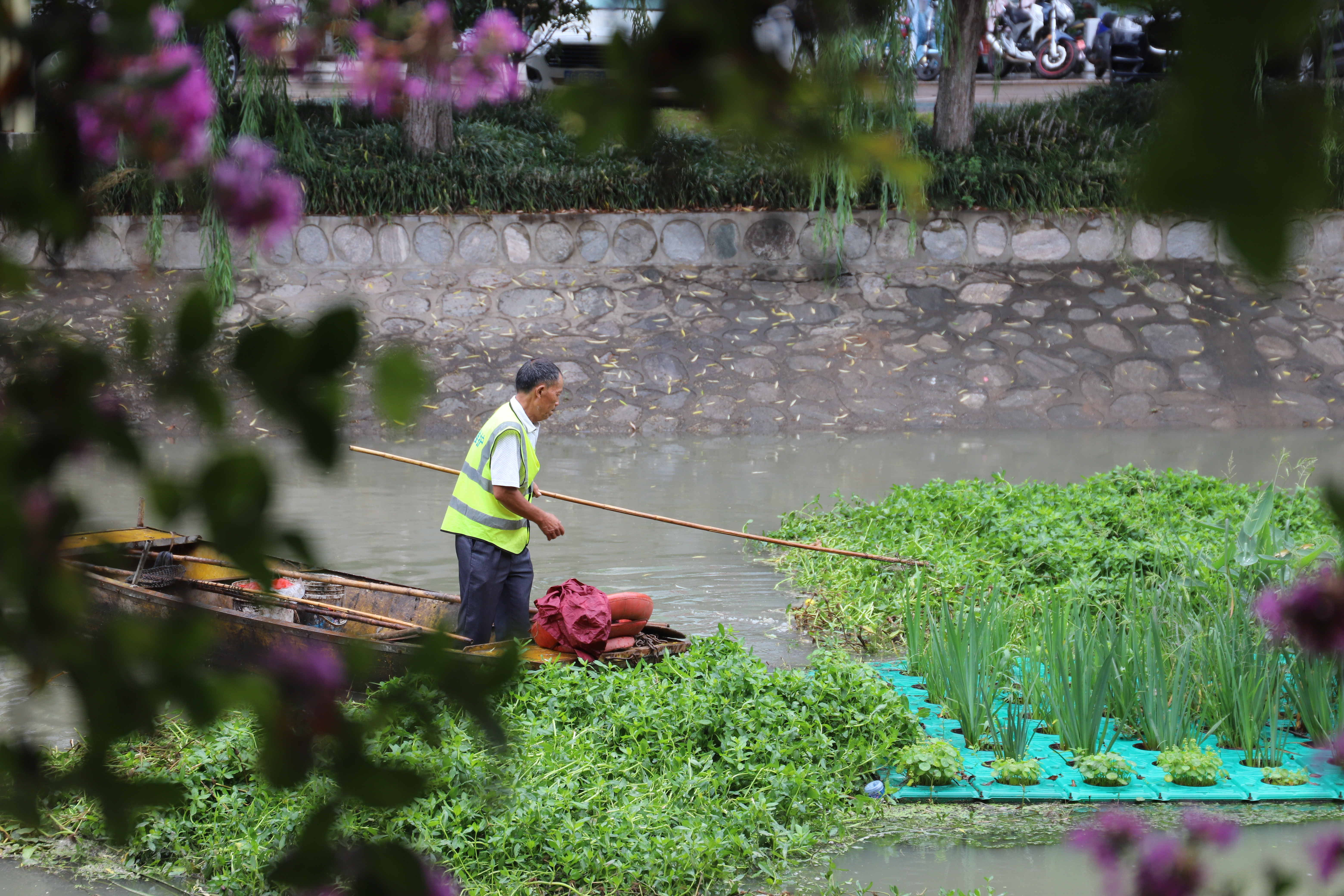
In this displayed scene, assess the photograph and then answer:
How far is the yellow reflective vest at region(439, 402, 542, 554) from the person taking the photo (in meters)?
6.24

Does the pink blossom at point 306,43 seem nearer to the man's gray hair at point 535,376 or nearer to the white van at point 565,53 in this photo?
the man's gray hair at point 535,376

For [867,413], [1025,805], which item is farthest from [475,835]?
[867,413]

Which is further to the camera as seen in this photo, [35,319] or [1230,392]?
[1230,392]

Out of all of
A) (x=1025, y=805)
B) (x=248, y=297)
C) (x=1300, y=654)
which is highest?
(x=248, y=297)

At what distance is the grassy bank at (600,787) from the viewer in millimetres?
4199

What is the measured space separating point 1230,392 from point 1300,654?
32.1 ft

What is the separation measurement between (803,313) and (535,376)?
8.95 metres

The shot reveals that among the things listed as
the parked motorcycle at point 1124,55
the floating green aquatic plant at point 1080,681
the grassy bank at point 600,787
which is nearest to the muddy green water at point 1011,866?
the grassy bank at point 600,787

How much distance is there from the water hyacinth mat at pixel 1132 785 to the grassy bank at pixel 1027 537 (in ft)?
2.87

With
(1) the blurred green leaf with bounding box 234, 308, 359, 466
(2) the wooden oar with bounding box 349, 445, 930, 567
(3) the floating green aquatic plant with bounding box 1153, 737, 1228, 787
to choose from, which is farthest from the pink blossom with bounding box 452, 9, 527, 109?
(2) the wooden oar with bounding box 349, 445, 930, 567

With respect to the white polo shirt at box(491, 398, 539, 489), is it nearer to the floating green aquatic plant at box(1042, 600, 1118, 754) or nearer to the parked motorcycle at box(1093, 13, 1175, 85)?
the floating green aquatic plant at box(1042, 600, 1118, 754)

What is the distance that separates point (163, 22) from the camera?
1.14 meters

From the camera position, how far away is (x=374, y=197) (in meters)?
15.2

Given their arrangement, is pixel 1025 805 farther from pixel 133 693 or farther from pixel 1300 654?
pixel 133 693
